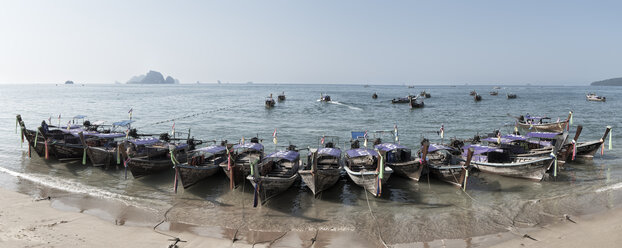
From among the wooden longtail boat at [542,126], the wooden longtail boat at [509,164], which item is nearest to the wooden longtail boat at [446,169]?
the wooden longtail boat at [509,164]

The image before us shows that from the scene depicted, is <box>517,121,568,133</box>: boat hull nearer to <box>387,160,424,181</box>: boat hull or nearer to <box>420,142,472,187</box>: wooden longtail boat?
<box>420,142,472,187</box>: wooden longtail boat

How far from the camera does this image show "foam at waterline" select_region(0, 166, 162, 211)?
1986 centimetres

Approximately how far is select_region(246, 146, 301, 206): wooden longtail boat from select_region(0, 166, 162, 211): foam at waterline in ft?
19.5

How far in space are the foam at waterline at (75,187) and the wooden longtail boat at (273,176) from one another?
5.95 metres

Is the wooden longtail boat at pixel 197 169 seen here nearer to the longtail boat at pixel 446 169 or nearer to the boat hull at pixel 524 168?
the longtail boat at pixel 446 169

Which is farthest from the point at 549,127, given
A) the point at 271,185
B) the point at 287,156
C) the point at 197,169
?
the point at 197,169

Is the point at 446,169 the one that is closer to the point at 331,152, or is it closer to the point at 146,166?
the point at 331,152

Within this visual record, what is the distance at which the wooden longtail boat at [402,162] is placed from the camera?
22.6 m

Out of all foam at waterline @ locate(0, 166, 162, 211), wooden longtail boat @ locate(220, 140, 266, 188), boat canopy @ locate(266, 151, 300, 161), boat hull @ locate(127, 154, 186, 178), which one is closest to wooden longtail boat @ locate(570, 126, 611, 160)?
boat canopy @ locate(266, 151, 300, 161)

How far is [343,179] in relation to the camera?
23750mm

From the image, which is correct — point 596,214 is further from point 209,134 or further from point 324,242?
point 209,134

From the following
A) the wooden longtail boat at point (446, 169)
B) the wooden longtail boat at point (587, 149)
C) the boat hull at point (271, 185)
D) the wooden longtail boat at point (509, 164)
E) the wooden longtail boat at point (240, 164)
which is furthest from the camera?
the wooden longtail boat at point (587, 149)

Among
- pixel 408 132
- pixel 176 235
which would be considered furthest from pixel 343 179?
pixel 408 132

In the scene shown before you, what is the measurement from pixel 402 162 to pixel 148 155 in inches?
748
